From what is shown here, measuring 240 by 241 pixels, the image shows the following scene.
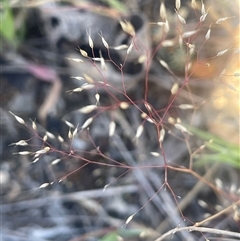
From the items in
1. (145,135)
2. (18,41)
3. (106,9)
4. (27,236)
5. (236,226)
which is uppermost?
(106,9)

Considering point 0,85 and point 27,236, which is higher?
point 0,85

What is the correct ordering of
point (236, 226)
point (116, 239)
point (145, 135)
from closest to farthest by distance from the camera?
point (116, 239)
point (236, 226)
point (145, 135)

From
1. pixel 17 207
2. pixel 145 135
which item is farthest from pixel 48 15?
pixel 17 207

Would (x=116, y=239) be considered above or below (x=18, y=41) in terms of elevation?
below

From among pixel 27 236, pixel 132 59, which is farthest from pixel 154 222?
pixel 132 59

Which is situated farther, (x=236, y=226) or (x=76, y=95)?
(x=76, y=95)

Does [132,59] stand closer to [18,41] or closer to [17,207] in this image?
[18,41]

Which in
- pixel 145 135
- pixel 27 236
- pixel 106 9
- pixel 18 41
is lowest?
pixel 27 236

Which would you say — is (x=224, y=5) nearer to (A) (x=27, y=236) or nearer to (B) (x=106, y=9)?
(B) (x=106, y=9)

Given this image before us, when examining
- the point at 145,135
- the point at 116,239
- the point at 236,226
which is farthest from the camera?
the point at 145,135
